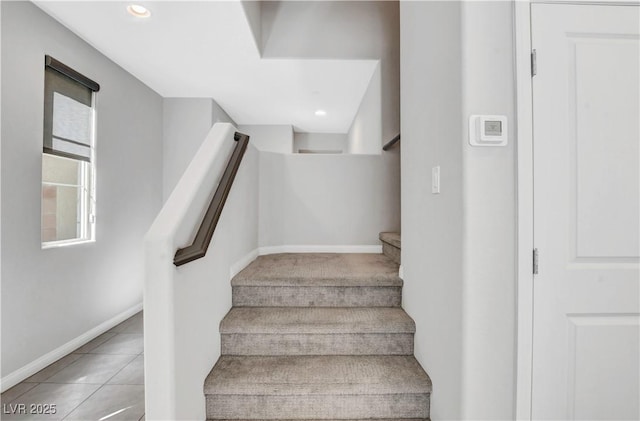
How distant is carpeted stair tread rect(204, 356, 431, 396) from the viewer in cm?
142

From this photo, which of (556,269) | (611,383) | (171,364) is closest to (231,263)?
(171,364)

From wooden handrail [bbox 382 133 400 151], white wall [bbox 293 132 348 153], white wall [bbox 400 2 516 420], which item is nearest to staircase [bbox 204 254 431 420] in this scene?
white wall [bbox 400 2 516 420]

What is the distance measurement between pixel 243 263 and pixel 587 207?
204 centimetres

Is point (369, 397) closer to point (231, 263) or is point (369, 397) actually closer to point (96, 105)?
point (231, 263)

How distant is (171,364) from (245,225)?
135cm

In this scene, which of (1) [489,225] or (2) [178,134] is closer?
(1) [489,225]

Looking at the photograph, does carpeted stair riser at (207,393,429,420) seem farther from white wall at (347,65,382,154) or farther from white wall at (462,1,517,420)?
white wall at (347,65,382,154)

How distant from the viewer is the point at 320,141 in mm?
6570

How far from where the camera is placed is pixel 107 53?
118 inches

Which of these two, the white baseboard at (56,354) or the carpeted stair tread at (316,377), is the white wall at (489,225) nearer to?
the carpeted stair tread at (316,377)

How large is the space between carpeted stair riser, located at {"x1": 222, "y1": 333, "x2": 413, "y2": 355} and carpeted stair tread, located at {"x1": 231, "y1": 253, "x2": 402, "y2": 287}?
36 cm

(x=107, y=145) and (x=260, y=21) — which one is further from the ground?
(x=260, y=21)

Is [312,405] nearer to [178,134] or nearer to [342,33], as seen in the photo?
[342,33]

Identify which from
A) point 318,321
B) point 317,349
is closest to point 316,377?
point 317,349
